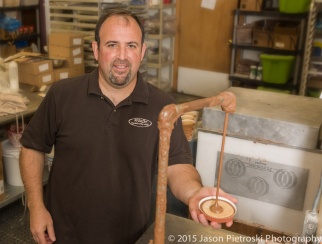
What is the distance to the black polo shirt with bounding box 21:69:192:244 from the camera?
1422 mm

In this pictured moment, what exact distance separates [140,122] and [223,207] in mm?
586

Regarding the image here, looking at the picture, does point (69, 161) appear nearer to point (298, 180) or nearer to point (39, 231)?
point (39, 231)

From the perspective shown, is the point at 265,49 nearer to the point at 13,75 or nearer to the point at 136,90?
the point at 13,75

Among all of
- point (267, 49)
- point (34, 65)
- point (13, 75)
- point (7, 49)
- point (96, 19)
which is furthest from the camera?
point (7, 49)

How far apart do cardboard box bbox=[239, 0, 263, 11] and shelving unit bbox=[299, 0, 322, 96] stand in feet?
2.27

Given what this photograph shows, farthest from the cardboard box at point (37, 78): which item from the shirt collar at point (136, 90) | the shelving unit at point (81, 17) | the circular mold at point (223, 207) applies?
the circular mold at point (223, 207)

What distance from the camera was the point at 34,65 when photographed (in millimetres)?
3150

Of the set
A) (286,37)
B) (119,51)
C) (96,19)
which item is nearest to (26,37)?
(96,19)

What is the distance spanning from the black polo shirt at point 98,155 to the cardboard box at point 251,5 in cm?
357

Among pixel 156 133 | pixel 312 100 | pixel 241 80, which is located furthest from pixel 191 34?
pixel 156 133

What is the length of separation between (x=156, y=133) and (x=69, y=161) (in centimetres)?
34

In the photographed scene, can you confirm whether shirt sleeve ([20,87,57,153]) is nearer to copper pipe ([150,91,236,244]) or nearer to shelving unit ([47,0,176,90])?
copper pipe ([150,91,236,244])

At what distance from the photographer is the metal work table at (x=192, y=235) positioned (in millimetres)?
1226

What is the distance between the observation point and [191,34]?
5.58 metres
